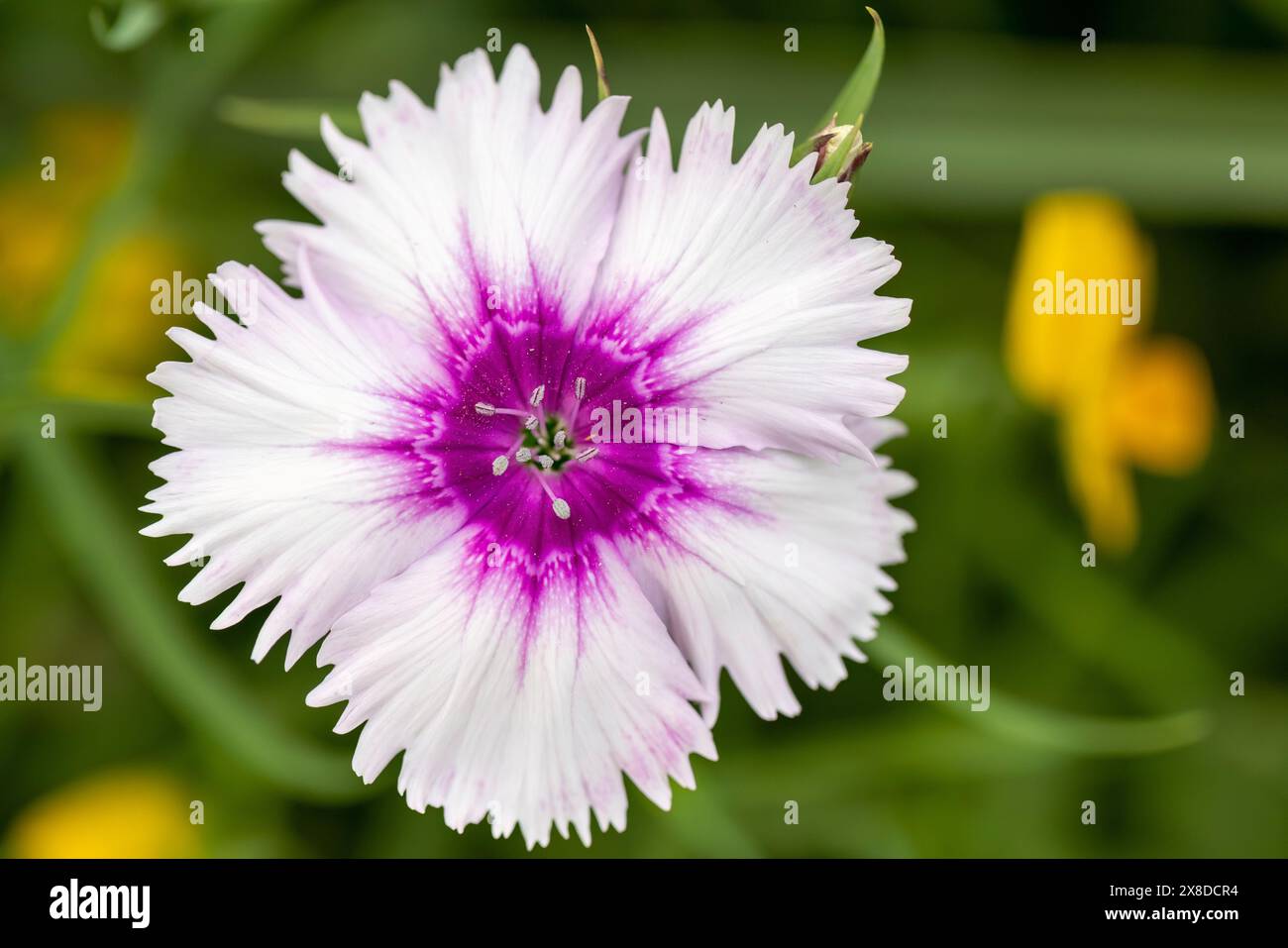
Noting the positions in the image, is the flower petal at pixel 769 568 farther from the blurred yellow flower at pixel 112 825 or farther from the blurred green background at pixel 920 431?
the blurred yellow flower at pixel 112 825

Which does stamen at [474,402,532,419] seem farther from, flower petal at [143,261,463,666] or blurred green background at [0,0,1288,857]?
blurred green background at [0,0,1288,857]

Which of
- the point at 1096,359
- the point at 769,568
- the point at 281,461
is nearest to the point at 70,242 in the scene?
the point at 281,461

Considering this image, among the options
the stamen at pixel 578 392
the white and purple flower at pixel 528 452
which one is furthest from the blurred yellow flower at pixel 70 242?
the stamen at pixel 578 392
